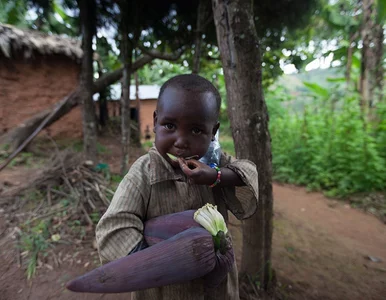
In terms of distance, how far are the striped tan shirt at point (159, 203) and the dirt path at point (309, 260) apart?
0.93m

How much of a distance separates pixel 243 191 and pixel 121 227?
54 cm

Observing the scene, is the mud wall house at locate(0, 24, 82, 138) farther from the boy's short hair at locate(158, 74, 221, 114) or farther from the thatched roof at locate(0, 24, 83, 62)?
the boy's short hair at locate(158, 74, 221, 114)

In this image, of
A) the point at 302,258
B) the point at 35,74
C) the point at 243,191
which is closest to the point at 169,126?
the point at 243,191

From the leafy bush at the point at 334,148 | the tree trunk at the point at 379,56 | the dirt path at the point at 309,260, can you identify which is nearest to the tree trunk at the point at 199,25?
the dirt path at the point at 309,260

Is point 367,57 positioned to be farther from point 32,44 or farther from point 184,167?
point 32,44

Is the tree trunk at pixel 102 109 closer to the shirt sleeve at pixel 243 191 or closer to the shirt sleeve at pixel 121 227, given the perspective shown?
the shirt sleeve at pixel 243 191

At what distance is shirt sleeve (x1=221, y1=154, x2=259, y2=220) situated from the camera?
1.03 meters

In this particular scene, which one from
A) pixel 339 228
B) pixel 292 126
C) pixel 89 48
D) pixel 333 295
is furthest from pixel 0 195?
pixel 292 126

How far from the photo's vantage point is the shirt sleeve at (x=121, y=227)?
823mm

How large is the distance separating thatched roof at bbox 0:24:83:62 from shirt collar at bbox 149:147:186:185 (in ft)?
18.0

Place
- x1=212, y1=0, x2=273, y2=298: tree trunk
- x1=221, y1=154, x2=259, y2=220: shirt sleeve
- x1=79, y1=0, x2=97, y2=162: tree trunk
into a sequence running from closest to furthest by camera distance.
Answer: x1=221, y1=154, x2=259, y2=220: shirt sleeve → x1=212, y1=0, x2=273, y2=298: tree trunk → x1=79, y1=0, x2=97, y2=162: tree trunk

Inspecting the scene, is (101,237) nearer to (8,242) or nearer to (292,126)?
(8,242)

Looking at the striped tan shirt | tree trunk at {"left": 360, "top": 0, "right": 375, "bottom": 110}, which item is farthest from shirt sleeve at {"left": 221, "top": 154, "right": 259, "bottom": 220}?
tree trunk at {"left": 360, "top": 0, "right": 375, "bottom": 110}

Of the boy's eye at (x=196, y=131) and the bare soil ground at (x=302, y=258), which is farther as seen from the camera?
the bare soil ground at (x=302, y=258)
